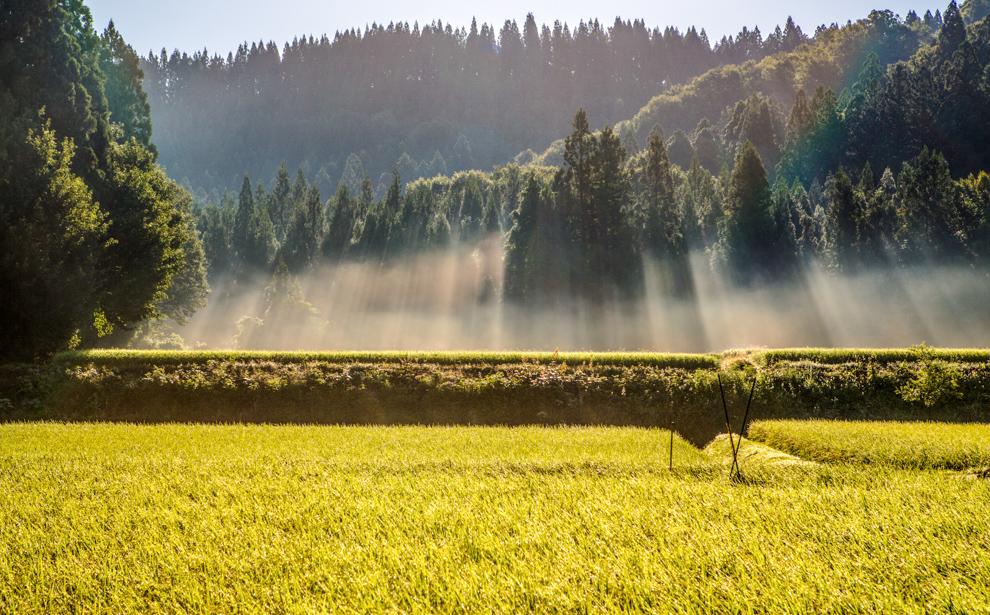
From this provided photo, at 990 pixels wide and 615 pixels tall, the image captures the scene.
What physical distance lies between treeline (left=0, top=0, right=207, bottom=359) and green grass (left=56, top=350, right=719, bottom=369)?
2713mm

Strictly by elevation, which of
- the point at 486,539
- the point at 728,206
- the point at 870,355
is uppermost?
the point at 728,206

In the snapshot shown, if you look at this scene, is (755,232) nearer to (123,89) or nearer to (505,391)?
(505,391)

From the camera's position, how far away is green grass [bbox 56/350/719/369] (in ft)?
74.8

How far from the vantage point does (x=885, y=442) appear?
1213 centimetres

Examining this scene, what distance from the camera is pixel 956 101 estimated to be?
7931cm

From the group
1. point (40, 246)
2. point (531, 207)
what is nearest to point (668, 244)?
point (531, 207)

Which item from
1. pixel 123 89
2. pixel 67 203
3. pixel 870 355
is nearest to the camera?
pixel 870 355

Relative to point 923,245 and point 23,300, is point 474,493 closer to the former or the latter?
point 23,300

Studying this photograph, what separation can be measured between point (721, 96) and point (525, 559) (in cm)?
17505

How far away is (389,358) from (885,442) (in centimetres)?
1732

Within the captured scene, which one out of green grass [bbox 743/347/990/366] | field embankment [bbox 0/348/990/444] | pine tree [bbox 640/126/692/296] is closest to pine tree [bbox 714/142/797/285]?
pine tree [bbox 640/126/692/296]

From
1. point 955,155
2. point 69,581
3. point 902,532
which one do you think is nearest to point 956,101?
point 955,155

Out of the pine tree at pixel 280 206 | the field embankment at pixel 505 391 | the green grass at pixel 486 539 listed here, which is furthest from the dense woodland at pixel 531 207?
the green grass at pixel 486 539

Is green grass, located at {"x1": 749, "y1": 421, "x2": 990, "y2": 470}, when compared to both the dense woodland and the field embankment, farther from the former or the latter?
the dense woodland
